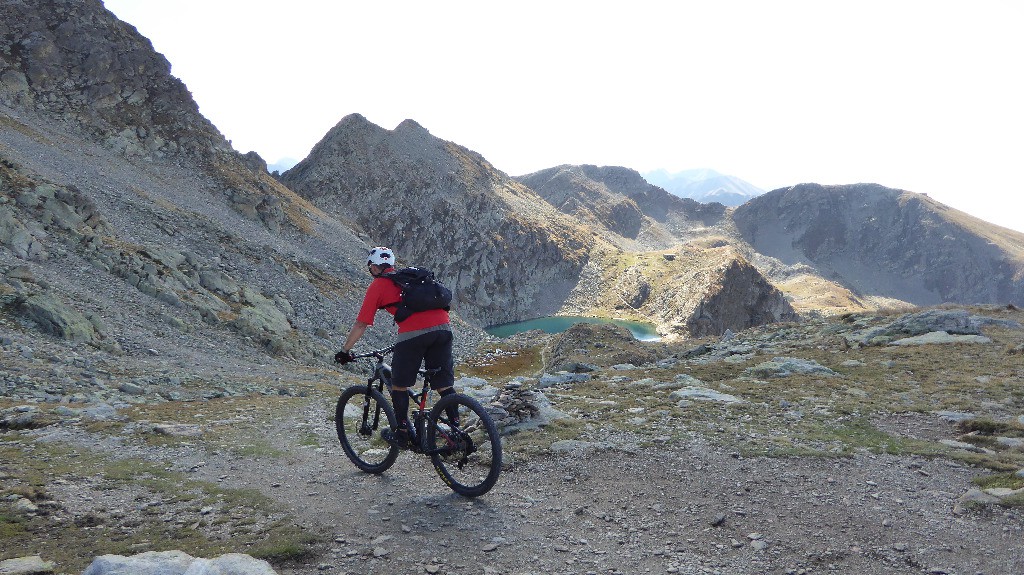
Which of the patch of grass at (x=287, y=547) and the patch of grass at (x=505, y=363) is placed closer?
the patch of grass at (x=287, y=547)

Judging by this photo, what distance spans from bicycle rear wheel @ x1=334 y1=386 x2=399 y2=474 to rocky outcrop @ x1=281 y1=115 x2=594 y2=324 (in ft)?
394

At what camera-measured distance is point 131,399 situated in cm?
1526

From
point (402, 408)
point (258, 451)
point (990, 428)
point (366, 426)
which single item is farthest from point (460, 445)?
point (990, 428)

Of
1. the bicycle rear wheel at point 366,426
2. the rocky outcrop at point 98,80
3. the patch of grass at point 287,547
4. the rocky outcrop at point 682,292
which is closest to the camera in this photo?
the patch of grass at point 287,547

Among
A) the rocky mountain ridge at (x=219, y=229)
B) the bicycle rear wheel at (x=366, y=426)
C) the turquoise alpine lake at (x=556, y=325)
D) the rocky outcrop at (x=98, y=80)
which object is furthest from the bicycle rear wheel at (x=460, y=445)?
the turquoise alpine lake at (x=556, y=325)

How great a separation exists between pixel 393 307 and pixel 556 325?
404ft

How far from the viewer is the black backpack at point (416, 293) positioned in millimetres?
7668

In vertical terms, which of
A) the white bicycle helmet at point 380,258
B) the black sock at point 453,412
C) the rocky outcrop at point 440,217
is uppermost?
the rocky outcrop at point 440,217

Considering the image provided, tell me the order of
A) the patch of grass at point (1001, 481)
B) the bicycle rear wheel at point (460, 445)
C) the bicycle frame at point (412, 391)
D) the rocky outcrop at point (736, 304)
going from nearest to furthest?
the bicycle rear wheel at point (460, 445) → the patch of grass at point (1001, 481) → the bicycle frame at point (412, 391) → the rocky outcrop at point (736, 304)

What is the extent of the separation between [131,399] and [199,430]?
5382mm

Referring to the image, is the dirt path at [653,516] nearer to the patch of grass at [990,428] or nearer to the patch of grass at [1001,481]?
the patch of grass at [1001,481]

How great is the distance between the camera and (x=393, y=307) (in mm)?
7809

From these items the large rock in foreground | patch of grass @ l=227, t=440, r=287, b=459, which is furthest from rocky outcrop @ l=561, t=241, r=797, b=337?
the large rock in foreground

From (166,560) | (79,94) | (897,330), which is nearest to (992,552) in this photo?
(166,560)
